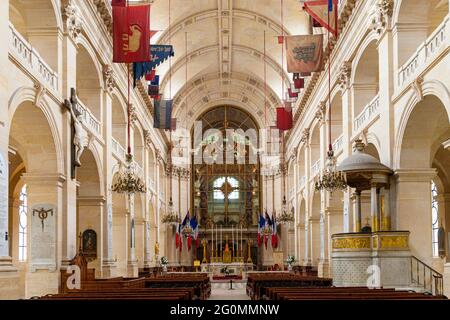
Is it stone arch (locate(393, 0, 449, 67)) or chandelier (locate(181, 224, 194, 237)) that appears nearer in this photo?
stone arch (locate(393, 0, 449, 67))

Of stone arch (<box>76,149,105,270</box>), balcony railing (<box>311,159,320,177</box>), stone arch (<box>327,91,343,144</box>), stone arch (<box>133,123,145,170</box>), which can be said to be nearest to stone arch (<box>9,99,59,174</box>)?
stone arch (<box>76,149,105,270</box>)

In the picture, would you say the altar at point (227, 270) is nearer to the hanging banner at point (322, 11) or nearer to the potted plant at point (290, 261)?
the potted plant at point (290, 261)

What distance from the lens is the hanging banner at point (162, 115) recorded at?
109 ft

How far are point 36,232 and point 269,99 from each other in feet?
104

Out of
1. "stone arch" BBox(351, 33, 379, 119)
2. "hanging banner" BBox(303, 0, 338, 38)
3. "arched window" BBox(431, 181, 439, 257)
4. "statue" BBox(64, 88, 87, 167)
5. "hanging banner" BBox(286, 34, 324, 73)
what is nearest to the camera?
"statue" BBox(64, 88, 87, 167)

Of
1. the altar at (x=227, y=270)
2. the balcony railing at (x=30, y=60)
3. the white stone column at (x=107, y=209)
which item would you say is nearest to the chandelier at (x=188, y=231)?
the altar at (x=227, y=270)

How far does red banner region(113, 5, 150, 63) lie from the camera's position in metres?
21.0

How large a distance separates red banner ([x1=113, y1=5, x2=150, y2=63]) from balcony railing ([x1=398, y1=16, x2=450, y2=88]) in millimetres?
7523

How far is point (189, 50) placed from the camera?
4247 cm

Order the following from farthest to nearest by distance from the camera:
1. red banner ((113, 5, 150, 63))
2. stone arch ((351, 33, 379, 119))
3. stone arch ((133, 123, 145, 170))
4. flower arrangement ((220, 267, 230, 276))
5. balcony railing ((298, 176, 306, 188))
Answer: flower arrangement ((220, 267, 230, 276)), balcony railing ((298, 176, 306, 188)), stone arch ((133, 123, 145, 170)), stone arch ((351, 33, 379, 119)), red banner ((113, 5, 150, 63))

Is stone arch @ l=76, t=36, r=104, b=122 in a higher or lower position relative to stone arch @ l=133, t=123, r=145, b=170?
higher

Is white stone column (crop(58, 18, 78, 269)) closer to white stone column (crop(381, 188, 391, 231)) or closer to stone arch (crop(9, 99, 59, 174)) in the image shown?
stone arch (crop(9, 99, 59, 174))
